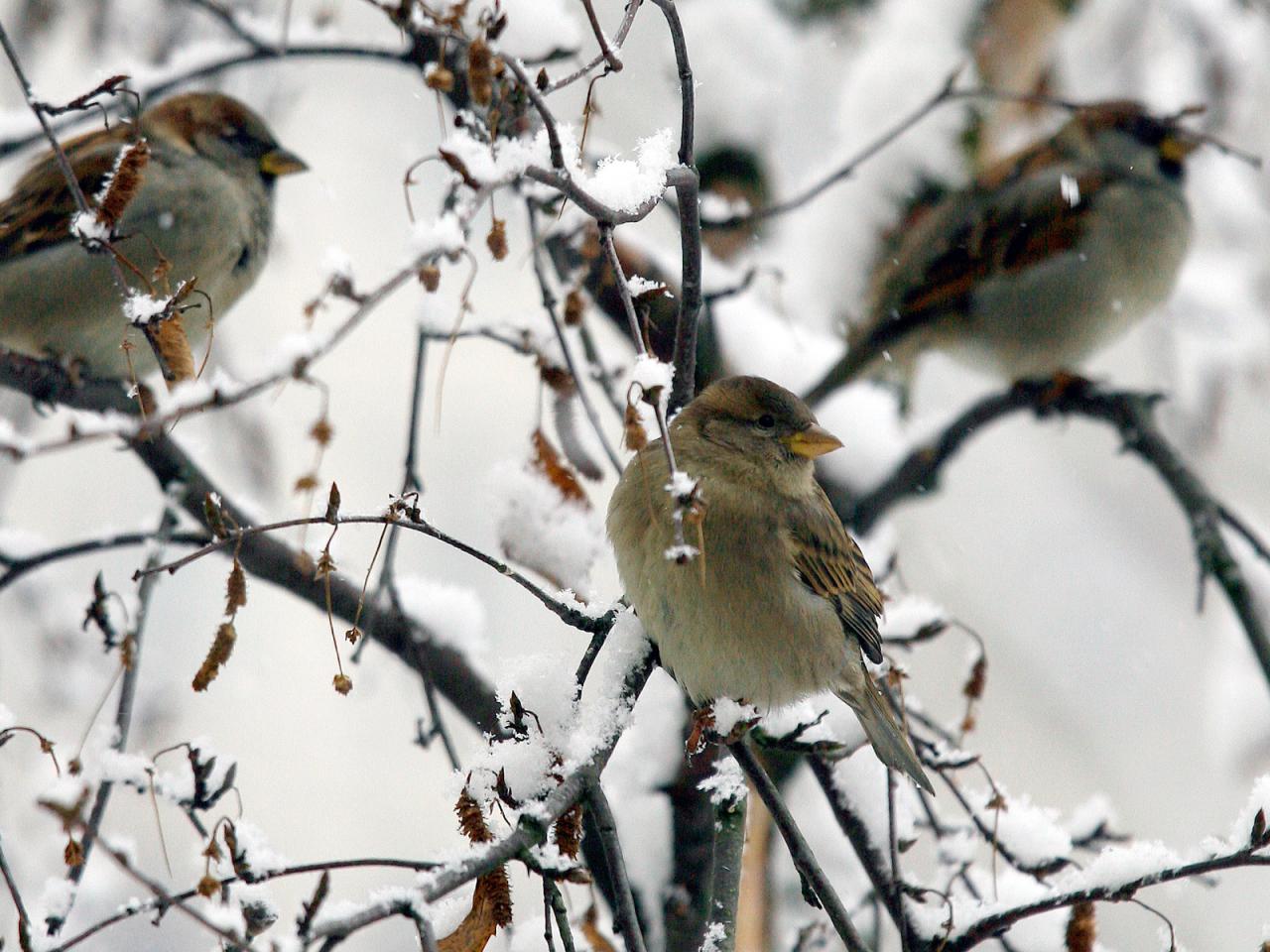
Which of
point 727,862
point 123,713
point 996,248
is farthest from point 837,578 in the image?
point 996,248

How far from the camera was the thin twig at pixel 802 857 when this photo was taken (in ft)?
6.27

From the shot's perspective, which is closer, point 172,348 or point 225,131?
point 172,348

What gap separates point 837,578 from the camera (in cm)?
→ 298

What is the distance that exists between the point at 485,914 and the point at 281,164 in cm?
332

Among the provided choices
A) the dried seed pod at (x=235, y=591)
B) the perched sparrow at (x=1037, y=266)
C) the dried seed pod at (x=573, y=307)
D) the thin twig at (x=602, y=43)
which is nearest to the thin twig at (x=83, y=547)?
the dried seed pod at (x=573, y=307)

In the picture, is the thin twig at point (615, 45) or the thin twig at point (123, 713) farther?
the thin twig at point (123, 713)

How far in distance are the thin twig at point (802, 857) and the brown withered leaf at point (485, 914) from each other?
20.7 inches

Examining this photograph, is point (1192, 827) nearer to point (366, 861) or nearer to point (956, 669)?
point (956, 669)

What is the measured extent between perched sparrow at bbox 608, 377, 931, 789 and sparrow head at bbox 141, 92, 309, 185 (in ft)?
6.55

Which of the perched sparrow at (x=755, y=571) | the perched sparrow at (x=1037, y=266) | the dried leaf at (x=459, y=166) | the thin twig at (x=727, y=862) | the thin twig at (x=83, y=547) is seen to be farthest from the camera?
the perched sparrow at (x=1037, y=266)

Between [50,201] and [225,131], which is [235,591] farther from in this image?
[225,131]

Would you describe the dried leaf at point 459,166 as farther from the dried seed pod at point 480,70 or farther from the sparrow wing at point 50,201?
the sparrow wing at point 50,201

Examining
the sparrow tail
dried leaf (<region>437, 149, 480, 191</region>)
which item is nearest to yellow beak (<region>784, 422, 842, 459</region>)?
the sparrow tail

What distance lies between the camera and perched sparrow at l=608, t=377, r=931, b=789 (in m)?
2.57
